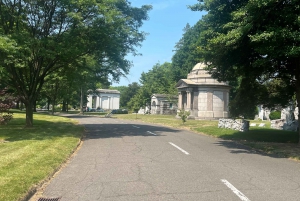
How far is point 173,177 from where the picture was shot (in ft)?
23.7

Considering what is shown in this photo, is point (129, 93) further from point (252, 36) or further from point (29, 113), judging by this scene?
point (252, 36)

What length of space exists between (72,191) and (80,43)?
1208 cm

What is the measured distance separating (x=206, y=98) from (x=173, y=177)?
38.0m

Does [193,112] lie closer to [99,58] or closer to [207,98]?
[207,98]

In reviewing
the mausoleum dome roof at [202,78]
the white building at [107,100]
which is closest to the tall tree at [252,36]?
the mausoleum dome roof at [202,78]

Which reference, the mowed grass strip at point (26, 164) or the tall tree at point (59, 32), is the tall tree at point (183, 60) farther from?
the mowed grass strip at point (26, 164)

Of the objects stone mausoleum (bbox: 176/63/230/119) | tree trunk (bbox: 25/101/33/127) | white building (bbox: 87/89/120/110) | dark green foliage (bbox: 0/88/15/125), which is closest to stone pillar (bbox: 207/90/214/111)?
stone mausoleum (bbox: 176/63/230/119)

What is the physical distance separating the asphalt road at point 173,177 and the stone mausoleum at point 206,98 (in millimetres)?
33794

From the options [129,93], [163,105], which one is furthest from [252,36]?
[129,93]

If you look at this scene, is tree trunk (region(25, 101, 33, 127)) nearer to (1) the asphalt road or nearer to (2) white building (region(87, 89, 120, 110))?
(1) the asphalt road

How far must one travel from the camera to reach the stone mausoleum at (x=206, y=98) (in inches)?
1742

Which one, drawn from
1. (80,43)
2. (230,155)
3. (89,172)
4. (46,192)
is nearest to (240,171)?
(230,155)

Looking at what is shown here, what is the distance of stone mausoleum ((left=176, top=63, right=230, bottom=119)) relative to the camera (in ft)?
145

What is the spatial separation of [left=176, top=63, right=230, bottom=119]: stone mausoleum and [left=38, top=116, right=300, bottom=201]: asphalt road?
33.8 metres
